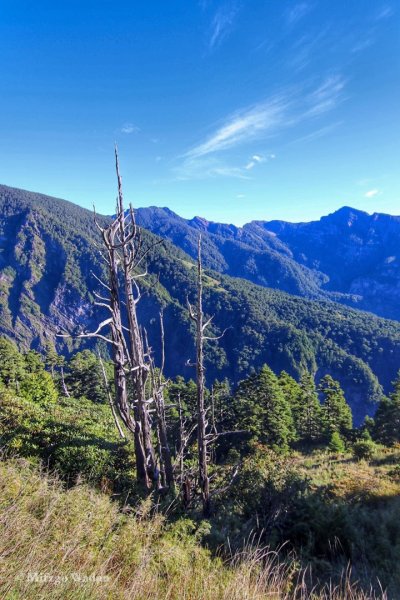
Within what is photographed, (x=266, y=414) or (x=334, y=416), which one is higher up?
(x=266, y=414)

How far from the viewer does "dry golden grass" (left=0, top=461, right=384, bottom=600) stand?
2.42 metres

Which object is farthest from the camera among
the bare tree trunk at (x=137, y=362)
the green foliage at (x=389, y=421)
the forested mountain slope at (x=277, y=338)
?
the forested mountain slope at (x=277, y=338)

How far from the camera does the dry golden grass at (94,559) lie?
2.42m

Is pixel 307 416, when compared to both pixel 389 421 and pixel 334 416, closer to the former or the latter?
pixel 334 416

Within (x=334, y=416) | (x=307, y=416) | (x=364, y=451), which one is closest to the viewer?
(x=364, y=451)

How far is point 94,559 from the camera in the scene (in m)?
3.13

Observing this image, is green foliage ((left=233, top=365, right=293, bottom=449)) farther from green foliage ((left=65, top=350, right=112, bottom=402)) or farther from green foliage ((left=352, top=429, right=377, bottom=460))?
→ green foliage ((left=65, top=350, right=112, bottom=402))

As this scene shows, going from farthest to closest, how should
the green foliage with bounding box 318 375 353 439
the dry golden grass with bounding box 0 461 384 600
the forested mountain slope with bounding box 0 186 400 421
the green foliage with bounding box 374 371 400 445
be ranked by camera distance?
the forested mountain slope with bounding box 0 186 400 421
the green foliage with bounding box 318 375 353 439
the green foliage with bounding box 374 371 400 445
the dry golden grass with bounding box 0 461 384 600

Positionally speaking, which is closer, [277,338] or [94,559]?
[94,559]

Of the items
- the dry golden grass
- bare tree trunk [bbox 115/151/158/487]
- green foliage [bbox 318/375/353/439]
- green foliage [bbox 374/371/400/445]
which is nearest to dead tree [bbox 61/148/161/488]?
bare tree trunk [bbox 115/151/158/487]

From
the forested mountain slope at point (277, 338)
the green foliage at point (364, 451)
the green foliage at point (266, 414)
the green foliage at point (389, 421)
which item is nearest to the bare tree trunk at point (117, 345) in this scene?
the green foliage at point (364, 451)

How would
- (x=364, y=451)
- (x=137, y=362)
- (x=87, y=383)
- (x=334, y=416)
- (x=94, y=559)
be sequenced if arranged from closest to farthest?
(x=94, y=559)
(x=137, y=362)
(x=364, y=451)
(x=334, y=416)
(x=87, y=383)

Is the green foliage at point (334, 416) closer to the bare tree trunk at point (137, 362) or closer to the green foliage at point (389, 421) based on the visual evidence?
the green foliage at point (389, 421)

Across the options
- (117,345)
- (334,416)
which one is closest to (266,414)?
(334,416)
